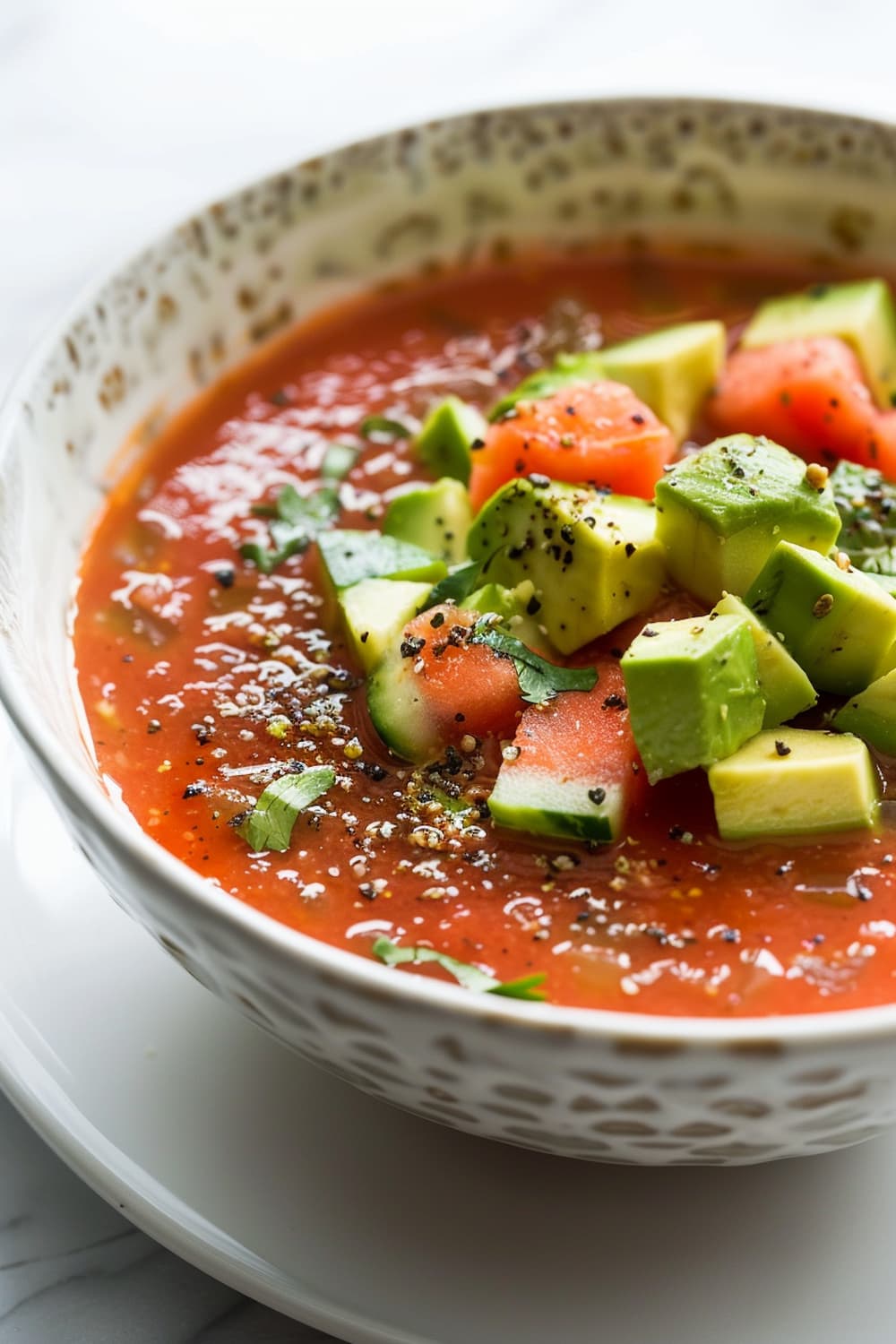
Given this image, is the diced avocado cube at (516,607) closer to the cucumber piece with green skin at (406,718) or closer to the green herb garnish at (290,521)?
the cucumber piece with green skin at (406,718)

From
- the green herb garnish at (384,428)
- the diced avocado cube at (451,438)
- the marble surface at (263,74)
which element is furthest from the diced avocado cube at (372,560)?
the marble surface at (263,74)

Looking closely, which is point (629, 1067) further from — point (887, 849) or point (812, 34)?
point (812, 34)

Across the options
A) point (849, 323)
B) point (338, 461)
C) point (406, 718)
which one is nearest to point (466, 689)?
point (406, 718)

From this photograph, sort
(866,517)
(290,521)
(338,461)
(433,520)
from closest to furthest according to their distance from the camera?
(866,517) < (433,520) < (290,521) < (338,461)

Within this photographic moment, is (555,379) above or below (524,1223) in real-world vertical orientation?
above

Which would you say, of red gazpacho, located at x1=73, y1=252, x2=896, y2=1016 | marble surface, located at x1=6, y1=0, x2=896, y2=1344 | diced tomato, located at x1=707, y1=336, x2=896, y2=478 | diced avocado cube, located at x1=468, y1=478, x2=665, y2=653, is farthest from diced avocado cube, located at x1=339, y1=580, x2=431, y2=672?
marble surface, located at x1=6, y1=0, x2=896, y2=1344

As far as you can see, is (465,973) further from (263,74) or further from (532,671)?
(263,74)
